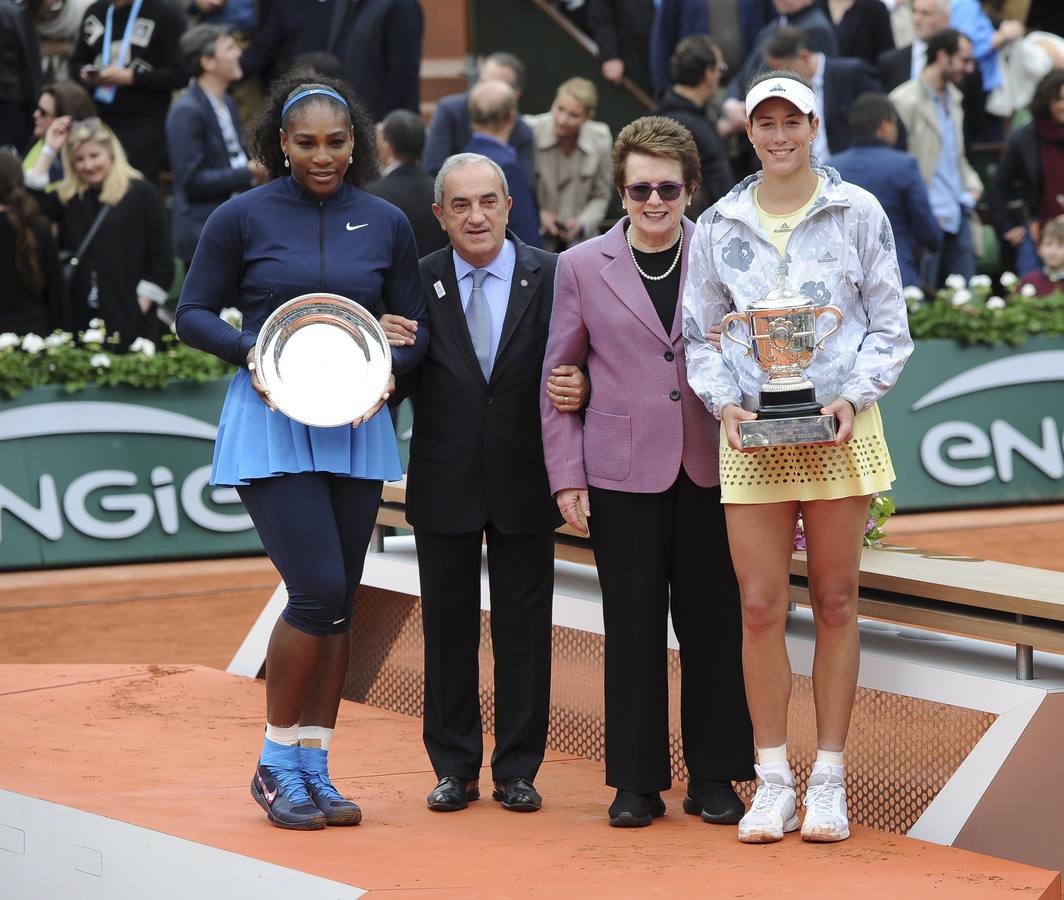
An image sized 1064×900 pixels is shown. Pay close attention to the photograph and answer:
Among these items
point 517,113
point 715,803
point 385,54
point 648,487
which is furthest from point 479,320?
point 385,54

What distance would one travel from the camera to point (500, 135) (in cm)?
949

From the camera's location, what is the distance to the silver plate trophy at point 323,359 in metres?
4.30

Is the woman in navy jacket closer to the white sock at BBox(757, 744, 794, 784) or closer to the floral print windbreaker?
the floral print windbreaker

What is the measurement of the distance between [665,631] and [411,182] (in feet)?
14.8

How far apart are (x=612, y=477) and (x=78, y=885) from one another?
1725 millimetres

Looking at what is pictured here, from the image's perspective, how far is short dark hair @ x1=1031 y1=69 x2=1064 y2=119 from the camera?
35.4ft

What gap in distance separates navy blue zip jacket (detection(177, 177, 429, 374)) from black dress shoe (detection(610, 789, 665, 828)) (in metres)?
1.25

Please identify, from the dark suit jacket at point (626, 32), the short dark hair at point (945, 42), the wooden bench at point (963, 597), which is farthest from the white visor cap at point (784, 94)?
the dark suit jacket at point (626, 32)

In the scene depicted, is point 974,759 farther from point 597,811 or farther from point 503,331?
point 503,331

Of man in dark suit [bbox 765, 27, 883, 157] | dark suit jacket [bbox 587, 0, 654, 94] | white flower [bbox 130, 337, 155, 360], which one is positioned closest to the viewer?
white flower [bbox 130, 337, 155, 360]

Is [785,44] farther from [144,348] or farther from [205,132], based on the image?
[144,348]

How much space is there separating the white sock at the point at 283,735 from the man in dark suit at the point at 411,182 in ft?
14.2

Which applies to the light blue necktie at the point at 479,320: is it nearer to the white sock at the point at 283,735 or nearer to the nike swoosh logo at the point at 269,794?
the white sock at the point at 283,735

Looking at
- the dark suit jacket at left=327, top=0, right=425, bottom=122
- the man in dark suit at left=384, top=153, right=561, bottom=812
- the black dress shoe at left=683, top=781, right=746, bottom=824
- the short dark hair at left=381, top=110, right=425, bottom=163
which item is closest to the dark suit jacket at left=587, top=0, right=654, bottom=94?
the dark suit jacket at left=327, top=0, right=425, bottom=122
